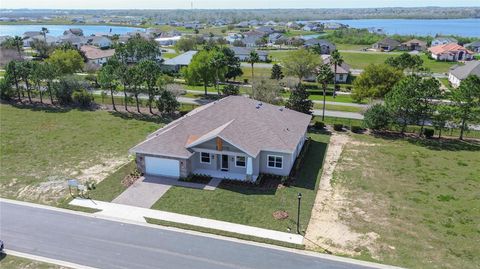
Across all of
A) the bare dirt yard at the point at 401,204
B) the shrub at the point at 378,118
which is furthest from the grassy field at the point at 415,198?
the shrub at the point at 378,118

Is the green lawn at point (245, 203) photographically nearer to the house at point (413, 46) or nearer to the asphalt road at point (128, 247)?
the asphalt road at point (128, 247)

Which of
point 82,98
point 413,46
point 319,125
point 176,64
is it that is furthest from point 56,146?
point 413,46

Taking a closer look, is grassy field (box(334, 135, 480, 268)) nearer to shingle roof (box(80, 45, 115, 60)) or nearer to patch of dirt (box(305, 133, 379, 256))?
patch of dirt (box(305, 133, 379, 256))

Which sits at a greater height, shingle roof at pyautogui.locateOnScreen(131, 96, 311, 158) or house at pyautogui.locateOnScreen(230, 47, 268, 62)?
shingle roof at pyautogui.locateOnScreen(131, 96, 311, 158)

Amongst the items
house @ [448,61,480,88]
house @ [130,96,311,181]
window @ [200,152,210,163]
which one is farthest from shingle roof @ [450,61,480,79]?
window @ [200,152,210,163]


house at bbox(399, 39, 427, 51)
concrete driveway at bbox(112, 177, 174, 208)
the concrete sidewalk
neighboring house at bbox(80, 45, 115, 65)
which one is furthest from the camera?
house at bbox(399, 39, 427, 51)
